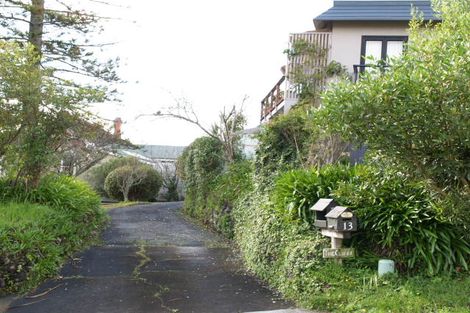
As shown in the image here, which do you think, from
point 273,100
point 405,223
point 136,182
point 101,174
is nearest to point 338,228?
point 405,223

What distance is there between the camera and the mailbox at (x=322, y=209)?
7418 mm

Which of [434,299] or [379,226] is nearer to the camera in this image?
[434,299]

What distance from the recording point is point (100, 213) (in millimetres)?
14812

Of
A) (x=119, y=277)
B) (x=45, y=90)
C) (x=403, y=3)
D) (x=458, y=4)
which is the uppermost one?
(x=403, y=3)

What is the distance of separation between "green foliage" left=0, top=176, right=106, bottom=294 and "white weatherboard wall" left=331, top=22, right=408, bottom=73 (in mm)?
9180

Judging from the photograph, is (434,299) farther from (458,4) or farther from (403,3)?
(403,3)

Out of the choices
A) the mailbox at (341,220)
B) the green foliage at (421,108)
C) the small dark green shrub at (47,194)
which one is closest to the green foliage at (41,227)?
the small dark green shrub at (47,194)

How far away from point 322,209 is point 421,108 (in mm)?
2543

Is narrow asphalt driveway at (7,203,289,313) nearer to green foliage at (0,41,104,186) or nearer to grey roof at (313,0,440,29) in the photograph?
green foliage at (0,41,104,186)

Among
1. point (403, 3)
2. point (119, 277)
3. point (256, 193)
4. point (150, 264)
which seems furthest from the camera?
point (403, 3)

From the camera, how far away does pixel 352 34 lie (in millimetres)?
16609

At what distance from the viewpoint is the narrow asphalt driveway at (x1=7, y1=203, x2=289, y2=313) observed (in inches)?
272

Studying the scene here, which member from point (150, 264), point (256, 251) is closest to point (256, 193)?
point (256, 251)

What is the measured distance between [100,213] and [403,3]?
12.2 m
